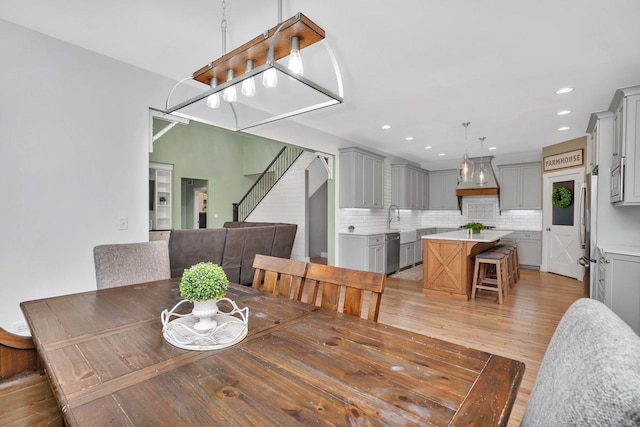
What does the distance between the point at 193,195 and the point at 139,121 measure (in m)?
7.99

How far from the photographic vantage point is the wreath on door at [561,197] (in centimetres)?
589

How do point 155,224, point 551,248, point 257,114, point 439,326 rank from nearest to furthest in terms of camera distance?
point 439,326 < point 257,114 < point 551,248 < point 155,224

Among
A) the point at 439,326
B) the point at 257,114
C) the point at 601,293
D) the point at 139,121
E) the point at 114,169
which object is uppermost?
the point at 257,114

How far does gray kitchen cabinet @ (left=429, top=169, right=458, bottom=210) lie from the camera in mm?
7969

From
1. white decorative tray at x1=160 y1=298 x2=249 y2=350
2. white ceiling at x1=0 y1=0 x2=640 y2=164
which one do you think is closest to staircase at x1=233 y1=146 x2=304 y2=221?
white ceiling at x1=0 y1=0 x2=640 y2=164

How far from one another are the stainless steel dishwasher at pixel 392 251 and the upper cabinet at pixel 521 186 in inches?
111

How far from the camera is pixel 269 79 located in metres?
1.54

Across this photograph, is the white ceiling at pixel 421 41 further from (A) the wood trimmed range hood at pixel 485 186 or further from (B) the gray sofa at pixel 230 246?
(A) the wood trimmed range hood at pixel 485 186

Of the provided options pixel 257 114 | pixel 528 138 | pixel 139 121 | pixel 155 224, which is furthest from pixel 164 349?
pixel 155 224

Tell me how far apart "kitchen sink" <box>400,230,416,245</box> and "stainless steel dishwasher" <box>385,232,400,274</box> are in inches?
8.2

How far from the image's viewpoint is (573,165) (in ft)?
18.7

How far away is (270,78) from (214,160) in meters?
8.80

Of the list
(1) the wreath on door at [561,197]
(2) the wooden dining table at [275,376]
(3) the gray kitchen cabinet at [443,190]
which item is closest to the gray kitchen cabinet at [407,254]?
(3) the gray kitchen cabinet at [443,190]

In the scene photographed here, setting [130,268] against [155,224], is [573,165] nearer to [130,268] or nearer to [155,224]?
[130,268]
